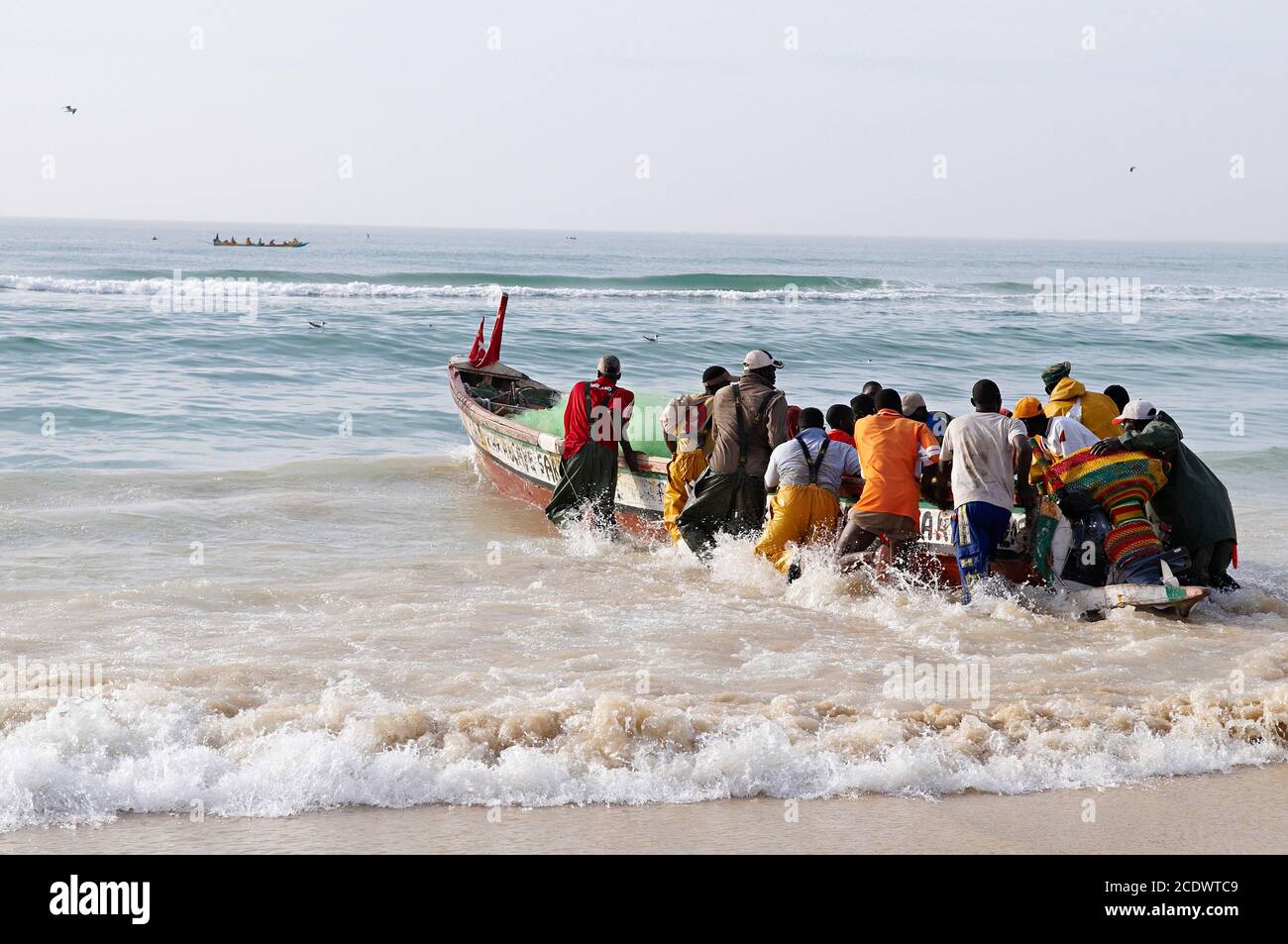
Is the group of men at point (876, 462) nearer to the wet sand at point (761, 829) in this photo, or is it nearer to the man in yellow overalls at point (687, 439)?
the man in yellow overalls at point (687, 439)

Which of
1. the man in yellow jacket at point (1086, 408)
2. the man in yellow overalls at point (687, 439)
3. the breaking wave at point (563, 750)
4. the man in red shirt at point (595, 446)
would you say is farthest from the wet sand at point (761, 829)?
the man in red shirt at point (595, 446)

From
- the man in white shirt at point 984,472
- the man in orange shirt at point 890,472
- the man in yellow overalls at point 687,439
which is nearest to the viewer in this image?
the man in white shirt at point 984,472

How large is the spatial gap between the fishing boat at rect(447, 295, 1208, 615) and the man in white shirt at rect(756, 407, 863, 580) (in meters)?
0.21

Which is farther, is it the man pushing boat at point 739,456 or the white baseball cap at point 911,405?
the man pushing boat at point 739,456

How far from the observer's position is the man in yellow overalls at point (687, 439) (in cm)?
963

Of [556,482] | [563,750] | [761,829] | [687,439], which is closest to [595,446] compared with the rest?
[687,439]

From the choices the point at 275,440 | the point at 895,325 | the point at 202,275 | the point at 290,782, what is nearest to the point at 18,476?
the point at 275,440

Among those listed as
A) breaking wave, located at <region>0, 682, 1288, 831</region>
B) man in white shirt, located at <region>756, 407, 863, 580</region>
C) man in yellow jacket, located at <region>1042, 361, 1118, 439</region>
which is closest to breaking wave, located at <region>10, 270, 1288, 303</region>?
man in white shirt, located at <region>756, 407, 863, 580</region>

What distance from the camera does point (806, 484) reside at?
28.7 ft

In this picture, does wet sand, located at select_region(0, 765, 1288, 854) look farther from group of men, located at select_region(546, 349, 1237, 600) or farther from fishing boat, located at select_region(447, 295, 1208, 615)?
group of men, located at select_region(546, 349, 1237, 600)

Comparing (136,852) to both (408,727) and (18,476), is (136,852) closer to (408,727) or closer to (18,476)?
(408,727)

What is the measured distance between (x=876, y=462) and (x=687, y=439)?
1.84m

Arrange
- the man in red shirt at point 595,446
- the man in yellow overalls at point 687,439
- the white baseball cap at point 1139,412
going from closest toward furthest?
the white baseball cap at point 1139,412 → the man in yellow overalls at point 687,439 → the man in red shirt at point 595,446

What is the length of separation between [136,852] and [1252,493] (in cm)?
1262
